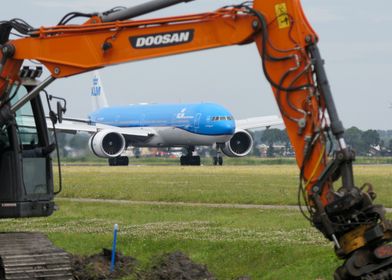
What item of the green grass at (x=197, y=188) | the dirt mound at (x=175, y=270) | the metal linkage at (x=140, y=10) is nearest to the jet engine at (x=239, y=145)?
the green grass at (x=197, y=188)

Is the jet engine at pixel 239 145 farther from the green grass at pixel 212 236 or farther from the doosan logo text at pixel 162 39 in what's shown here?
the doosan logo text at pixel 162 39

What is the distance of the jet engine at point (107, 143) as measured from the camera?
239 feet

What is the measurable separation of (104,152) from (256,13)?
60.9 m


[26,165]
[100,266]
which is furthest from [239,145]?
[26,165]

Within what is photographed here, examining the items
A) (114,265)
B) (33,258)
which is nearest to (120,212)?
(114,265)

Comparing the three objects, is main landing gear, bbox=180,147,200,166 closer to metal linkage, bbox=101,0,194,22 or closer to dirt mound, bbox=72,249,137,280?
dirt mound, bbox=72,249,137,280

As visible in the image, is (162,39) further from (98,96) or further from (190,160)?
(98,96)

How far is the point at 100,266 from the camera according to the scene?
18.7 m

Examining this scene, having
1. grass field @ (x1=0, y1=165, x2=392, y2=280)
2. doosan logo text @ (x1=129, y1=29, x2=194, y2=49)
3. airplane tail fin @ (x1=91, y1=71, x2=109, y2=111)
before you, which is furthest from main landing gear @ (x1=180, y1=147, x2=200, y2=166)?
doosan logo text @ (x1=129, y1=29, x2=194, y2=49)

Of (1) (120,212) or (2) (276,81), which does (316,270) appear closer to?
(2) (276,81)

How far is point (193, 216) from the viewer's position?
2936cm

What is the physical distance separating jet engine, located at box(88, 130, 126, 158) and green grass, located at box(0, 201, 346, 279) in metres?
39.3

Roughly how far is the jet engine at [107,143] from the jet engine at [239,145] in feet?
26.7

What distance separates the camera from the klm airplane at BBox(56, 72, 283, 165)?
248 feet
